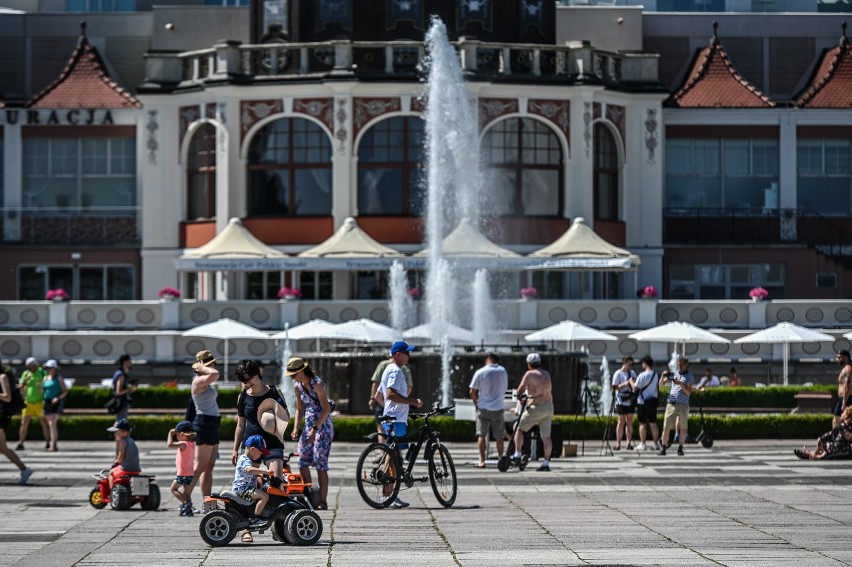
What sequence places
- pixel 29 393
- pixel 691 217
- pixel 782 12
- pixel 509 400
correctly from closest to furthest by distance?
pixel 509 400 → pixel 29 393 → pixel 691 217 → pixel 782 12

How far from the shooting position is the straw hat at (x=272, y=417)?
19.1m

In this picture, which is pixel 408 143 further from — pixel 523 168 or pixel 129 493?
pixel 129 493

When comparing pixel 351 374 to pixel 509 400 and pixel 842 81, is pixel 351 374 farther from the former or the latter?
pixel 842 81

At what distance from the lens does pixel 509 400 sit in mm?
32625

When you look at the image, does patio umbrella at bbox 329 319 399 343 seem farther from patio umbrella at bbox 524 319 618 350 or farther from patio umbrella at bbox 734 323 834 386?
patio umbrella at bbox 734 323 834 386

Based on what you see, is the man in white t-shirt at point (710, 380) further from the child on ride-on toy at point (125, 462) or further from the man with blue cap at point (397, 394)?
the child on ride-on toy at point (125, 462)

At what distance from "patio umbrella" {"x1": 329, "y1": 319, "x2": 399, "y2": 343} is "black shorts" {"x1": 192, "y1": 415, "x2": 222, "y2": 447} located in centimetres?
2141

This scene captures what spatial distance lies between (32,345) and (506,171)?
1493 centimetres

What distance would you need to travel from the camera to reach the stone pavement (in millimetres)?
17125

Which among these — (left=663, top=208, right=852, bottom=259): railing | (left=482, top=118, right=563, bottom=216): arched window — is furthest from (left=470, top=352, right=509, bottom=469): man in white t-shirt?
(left=663, top=208, right=852, bottom=259): railing

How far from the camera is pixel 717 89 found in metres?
62.7

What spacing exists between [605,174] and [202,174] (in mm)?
12204

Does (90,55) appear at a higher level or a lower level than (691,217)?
higher

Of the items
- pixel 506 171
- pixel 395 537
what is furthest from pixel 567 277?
pixel 395 537
